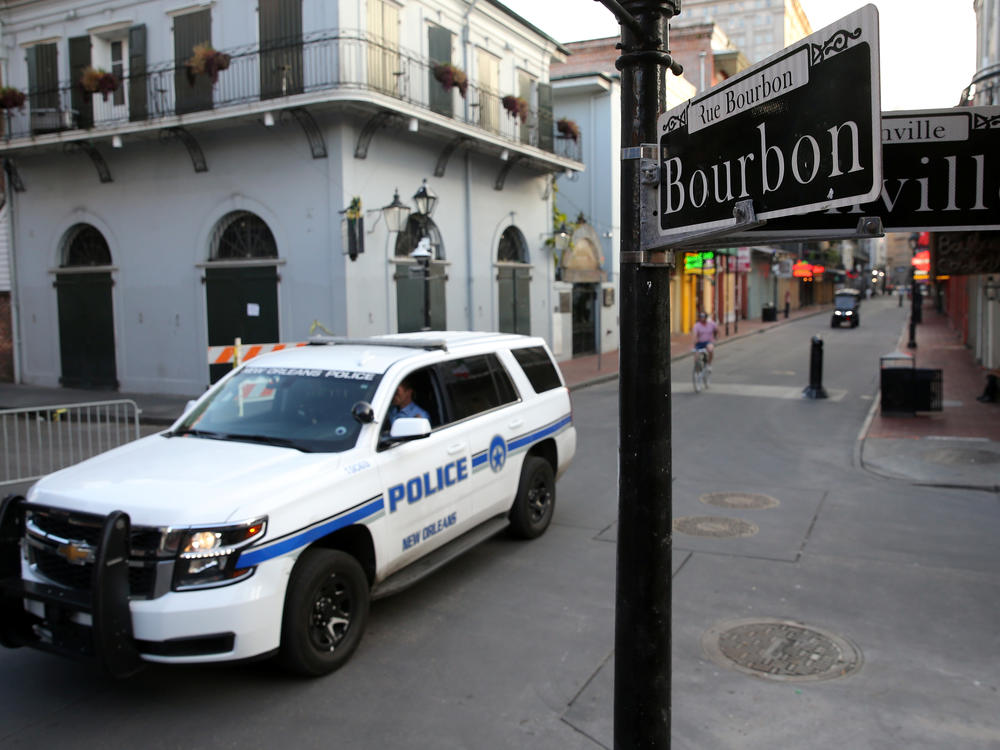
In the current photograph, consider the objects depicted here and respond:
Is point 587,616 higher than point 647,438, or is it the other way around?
point 647,438

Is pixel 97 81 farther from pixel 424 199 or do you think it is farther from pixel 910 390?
pixel 910 390

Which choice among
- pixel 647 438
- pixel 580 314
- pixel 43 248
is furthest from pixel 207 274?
pixel 647 438

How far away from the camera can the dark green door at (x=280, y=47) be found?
16.8 metres

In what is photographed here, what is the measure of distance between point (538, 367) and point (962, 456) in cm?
670

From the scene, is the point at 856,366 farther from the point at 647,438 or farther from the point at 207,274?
the point at 647,438

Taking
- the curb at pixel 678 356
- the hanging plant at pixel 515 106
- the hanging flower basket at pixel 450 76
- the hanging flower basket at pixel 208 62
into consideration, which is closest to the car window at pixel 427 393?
the curb at pixel 678 356

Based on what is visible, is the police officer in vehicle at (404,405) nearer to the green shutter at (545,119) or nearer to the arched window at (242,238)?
the arched window at (242,238)

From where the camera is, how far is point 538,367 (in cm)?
802

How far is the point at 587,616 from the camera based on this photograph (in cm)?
578

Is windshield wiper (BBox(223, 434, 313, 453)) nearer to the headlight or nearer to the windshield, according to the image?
the windshield

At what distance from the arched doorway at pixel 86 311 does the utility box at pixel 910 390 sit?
17437 mm

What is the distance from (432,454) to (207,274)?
47.4 feet

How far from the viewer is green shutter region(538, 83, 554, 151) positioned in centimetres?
2381

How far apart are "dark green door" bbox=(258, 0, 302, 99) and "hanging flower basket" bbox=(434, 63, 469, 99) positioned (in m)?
3.21
